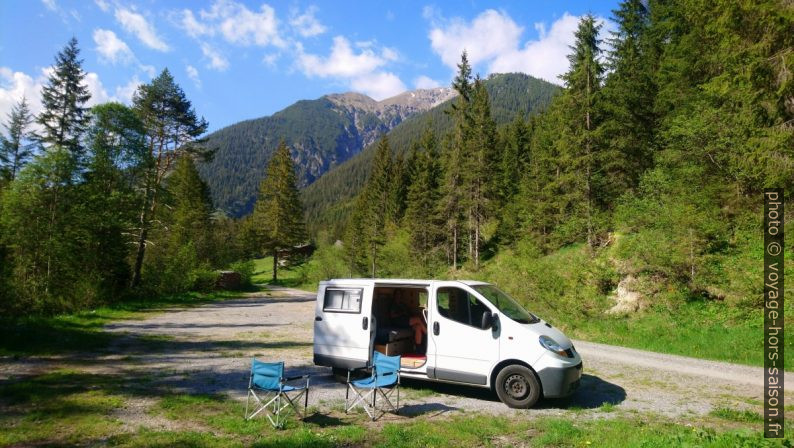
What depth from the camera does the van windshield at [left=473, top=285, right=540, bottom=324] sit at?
813cm

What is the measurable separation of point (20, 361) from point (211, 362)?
429 centimetres

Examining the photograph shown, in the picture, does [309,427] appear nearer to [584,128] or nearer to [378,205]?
[584,128]

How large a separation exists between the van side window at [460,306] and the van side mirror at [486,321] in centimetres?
→ 28

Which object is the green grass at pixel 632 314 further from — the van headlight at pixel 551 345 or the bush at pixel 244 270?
the bush at pixel 244 270

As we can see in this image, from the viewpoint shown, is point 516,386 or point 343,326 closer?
point 516,386

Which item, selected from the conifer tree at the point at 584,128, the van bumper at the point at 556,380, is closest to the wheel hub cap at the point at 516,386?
the van bumper at the point at 556,380

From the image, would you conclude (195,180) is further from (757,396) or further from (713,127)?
(757,396)

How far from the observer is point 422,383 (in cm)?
916

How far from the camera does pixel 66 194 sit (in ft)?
70.5

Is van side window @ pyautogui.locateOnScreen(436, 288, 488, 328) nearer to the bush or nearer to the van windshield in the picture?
the van windshield

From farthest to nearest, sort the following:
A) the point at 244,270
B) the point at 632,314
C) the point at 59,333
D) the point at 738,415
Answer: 1. the point at 244,270
2. the point at 632,314
3. the point at 59,333
4. the point at 738,415

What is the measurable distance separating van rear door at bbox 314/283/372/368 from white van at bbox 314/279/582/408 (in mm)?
21

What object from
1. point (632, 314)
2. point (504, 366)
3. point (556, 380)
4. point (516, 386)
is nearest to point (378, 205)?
point (632, 314)

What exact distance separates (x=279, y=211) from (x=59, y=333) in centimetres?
3897
